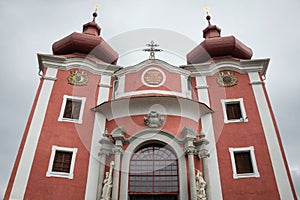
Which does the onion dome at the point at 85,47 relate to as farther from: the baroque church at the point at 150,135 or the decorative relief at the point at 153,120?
the decorative relief at the point at 153,120

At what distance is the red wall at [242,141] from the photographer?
13.3 meters

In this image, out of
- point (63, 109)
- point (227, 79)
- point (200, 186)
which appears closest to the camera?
point (200, 186)

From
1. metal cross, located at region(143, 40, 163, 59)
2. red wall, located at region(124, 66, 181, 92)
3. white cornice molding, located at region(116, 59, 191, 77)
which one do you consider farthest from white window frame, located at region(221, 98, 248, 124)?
metal cross, located at region(143, 40, 163, 59)

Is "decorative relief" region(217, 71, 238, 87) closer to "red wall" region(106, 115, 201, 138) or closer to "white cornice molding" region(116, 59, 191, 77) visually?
"white cornice molding" region(116, 59, 191, 77)

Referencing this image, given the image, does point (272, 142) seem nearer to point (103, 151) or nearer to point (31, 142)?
point (103, 151)

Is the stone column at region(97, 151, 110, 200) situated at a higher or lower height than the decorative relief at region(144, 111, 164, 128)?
lower

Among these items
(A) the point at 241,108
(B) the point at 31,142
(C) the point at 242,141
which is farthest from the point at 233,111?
(B) the point at 31,142

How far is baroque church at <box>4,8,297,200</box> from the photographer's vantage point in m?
13.0

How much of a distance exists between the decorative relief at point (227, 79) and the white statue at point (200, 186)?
6769 millimetres

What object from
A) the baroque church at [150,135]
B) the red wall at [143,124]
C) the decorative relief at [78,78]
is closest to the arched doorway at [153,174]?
the baroque church at [150,135]

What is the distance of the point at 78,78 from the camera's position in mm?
17344

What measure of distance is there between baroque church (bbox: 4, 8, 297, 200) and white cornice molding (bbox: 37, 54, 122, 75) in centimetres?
6

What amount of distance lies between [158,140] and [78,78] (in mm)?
7052

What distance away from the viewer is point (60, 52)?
63.4 ft
